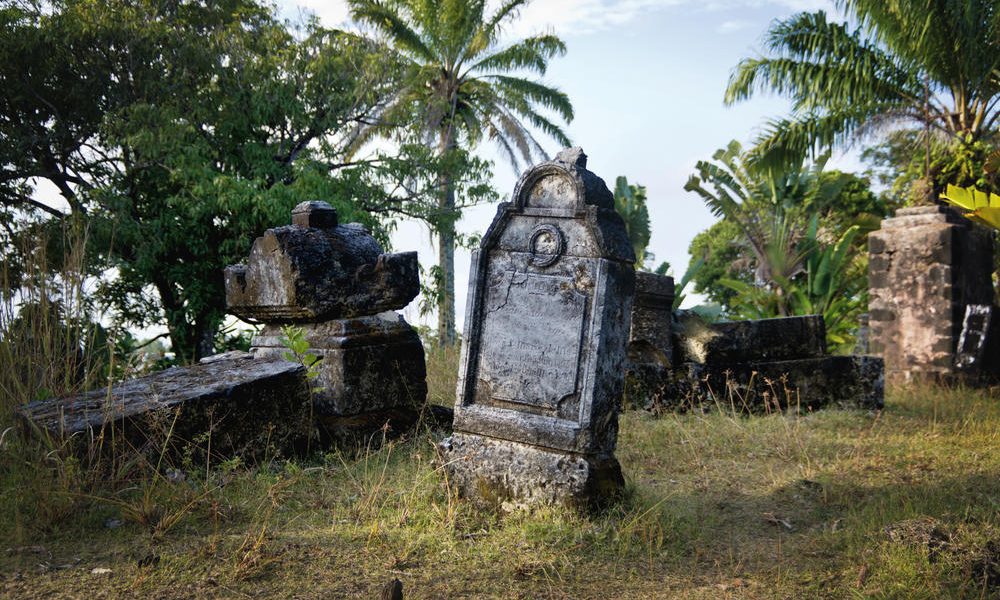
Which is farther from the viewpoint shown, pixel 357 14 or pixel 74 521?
pixel 357 14

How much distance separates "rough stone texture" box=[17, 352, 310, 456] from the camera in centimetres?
424

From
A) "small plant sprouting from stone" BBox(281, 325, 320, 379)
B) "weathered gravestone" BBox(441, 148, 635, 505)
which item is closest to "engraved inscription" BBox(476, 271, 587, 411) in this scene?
"weathered gravestone" BBox(441, 148, 635, 505)

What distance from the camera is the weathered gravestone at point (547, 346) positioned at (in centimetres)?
405

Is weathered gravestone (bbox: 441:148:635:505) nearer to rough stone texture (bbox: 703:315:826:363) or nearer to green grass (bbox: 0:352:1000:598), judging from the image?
green grass (bbox: 0:352:1000:598)

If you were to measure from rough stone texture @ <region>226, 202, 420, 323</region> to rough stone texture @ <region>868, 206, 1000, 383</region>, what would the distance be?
598 cm

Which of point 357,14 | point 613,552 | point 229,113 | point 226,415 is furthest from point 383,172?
point 613,552

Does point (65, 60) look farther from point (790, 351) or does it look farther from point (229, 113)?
point (790, 351)

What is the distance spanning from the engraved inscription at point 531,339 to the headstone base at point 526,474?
26 cm

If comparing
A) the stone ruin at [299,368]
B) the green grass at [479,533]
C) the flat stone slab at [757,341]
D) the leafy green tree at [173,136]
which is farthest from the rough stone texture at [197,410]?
the leafy green tree at [173,136]

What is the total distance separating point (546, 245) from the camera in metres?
4.26

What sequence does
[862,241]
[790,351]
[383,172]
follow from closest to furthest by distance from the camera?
[790,351] → [383,172] → [862,241]

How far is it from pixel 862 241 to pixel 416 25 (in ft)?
41.7

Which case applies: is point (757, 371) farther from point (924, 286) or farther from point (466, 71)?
point (466, 71)

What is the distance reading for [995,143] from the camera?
16453 millimetres
